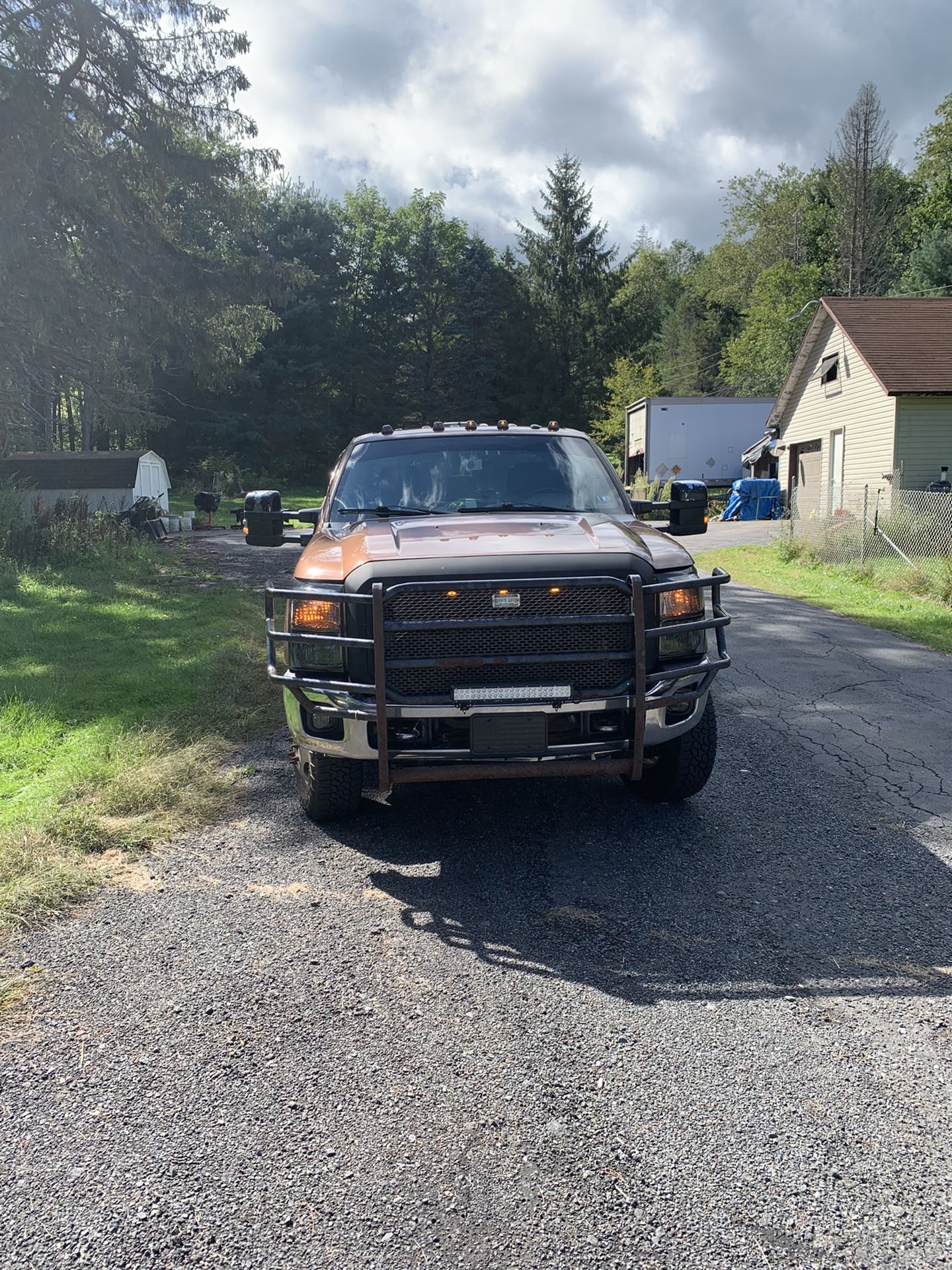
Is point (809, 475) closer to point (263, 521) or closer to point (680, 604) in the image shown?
point (263, 521)

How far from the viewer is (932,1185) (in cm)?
214

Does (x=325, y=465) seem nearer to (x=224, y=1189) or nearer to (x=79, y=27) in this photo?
(x=79, y=27)

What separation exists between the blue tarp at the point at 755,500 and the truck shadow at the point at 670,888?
29.6m

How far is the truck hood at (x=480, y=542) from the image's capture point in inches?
152

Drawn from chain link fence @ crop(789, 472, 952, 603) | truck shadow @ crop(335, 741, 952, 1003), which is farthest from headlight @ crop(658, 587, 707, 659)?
chain link fence @ crop(789, 472, 952, 603)

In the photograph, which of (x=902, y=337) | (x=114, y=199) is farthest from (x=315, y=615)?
(x=902, y=337)

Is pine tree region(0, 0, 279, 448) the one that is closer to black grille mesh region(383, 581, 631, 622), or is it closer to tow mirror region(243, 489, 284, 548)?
tow mirror region(243, 489, 284, 548)

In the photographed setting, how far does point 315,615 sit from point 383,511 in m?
1.28

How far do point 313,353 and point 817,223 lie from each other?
1249 inches

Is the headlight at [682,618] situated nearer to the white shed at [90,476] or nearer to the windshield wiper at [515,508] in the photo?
the windshield wiper at [515,508]

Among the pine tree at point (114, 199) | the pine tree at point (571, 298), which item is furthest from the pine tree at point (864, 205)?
the pine tree at point (114, 199)

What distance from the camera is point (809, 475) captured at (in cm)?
2838

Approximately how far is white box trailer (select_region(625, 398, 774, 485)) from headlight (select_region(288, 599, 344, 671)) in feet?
118

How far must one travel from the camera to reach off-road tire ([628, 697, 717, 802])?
14.1 feet
